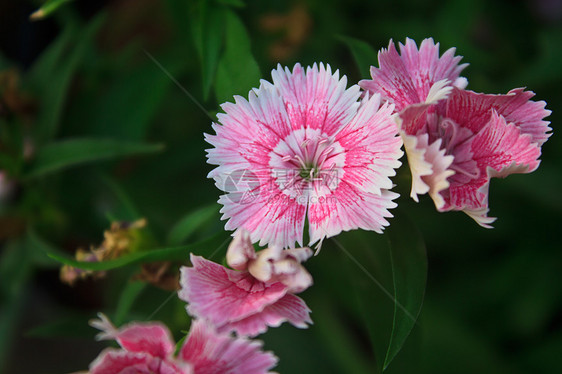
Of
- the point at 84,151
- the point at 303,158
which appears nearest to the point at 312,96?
the point at 303,158

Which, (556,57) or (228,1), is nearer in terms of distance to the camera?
(228,1)

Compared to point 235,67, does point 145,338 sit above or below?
below

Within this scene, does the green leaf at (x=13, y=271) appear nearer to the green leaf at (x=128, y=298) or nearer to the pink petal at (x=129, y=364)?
the green leaf at (x=128, y=298)

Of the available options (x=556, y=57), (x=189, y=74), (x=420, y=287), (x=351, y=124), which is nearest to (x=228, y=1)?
(x=351, y=124)

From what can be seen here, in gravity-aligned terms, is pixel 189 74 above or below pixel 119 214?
above

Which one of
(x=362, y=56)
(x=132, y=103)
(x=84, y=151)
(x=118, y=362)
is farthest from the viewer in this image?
(x=132, y=103)

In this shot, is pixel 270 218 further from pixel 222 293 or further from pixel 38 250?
pixel 38 250

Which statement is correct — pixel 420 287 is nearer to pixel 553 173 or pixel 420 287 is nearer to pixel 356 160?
pixel 356 160
